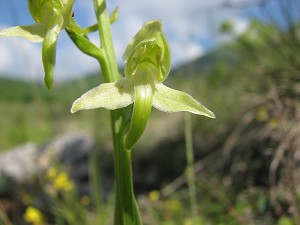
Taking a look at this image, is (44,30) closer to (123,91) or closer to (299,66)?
(123,91)

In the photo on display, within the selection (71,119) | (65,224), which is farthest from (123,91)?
(71,119)

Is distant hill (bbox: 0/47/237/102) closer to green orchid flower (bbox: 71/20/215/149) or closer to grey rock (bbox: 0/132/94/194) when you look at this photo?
green orchid flower (bbox: 71/20/215/149)

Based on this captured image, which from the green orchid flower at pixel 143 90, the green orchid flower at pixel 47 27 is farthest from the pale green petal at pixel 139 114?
the green orchid flower at pixel 47 27

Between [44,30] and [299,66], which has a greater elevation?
[44,30]

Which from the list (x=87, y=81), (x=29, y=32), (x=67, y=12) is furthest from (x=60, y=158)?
(x=67, y=12)

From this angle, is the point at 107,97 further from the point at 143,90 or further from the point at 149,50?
the point at 149,50

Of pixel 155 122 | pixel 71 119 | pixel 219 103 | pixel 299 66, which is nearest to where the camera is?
pixel 299 66
